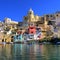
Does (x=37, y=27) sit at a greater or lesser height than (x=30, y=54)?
greater

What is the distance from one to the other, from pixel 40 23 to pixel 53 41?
26325 millimetres

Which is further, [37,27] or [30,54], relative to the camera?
[37,27]

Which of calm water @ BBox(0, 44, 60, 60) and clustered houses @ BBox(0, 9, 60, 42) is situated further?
clustered houses @ BBox(0, 9, 60, 42)

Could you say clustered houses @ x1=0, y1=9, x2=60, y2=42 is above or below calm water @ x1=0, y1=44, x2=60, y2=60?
above

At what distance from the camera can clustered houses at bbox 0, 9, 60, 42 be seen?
108000 mm

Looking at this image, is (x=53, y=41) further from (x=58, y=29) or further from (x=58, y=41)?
(x=58, y=29)

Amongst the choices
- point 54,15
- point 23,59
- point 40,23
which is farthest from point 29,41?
point 23,59

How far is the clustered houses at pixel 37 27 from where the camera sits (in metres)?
108

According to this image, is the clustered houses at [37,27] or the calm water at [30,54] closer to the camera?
the calm water at [30,54]

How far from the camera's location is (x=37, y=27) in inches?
4439

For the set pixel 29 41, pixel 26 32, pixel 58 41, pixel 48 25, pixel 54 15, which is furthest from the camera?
pixel 54 15

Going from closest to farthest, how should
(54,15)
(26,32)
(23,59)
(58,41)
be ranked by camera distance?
(23,59), (58,41), (26,32), (54,15)

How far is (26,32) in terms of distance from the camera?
10962 cm

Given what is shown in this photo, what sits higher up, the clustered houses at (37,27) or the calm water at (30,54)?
the clustered houses at (37,27)
